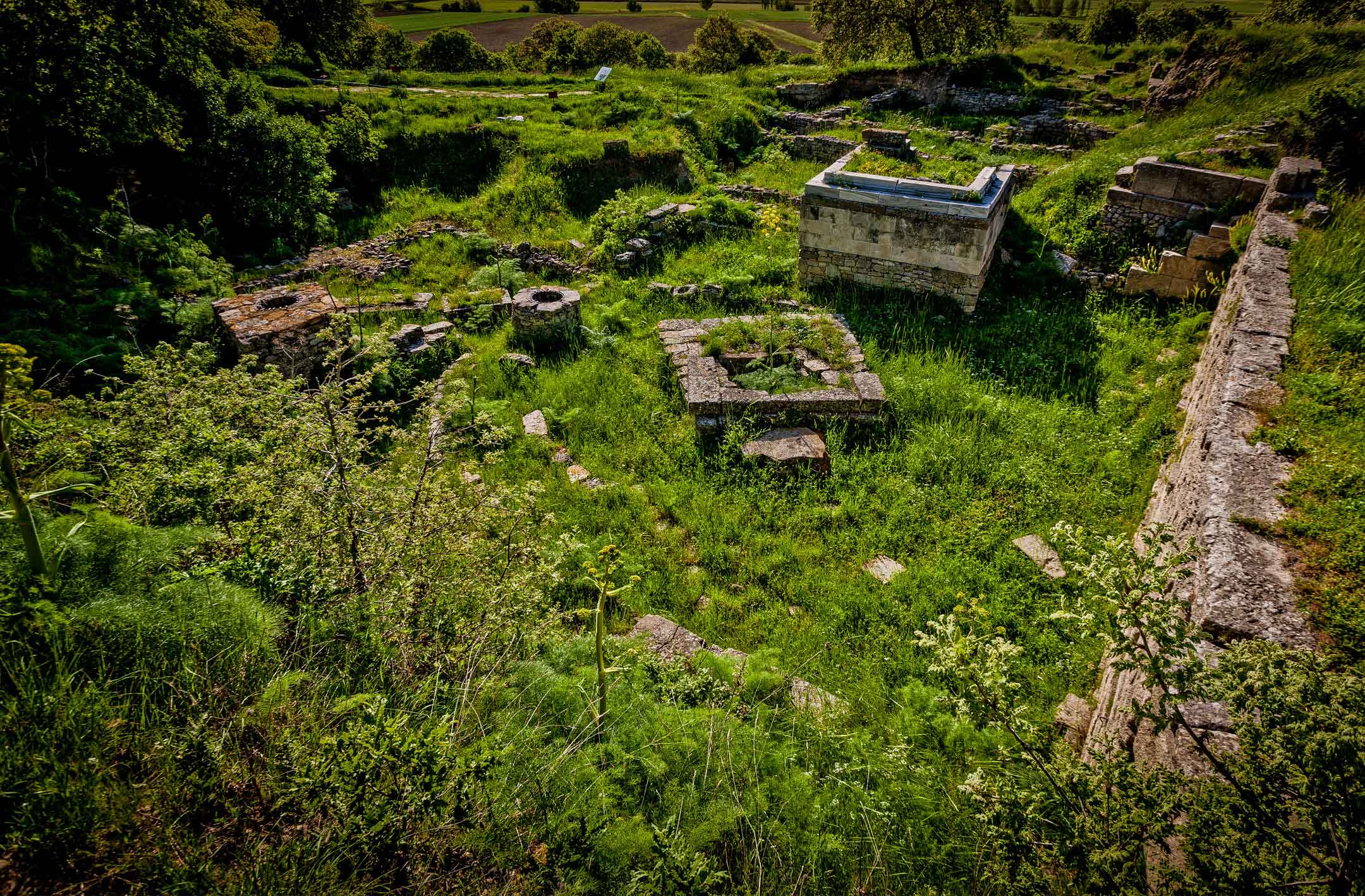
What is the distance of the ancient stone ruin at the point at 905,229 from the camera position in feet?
27.1

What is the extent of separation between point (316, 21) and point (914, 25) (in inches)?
996

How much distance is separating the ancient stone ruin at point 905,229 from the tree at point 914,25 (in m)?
20.3

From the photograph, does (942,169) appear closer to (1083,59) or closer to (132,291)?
(132,291)

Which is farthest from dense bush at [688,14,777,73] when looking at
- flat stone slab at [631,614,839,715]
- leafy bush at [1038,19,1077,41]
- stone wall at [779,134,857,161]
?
flat stone slab at [631,614,839,715]

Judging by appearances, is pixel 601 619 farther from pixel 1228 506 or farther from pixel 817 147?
pixel 817 147

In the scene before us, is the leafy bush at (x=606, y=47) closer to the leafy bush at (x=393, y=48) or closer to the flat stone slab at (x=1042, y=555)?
the leafy bush at (x=393, y=48)

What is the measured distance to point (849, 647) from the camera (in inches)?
175

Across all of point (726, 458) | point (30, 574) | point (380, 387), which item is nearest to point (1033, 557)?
point (726, 458)

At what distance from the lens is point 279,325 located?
7312 mm

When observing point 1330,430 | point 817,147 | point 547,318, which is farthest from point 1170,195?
point 547,318

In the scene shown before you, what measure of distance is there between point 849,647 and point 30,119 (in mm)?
12741

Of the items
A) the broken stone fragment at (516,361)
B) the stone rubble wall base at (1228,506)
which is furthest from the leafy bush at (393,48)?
the stone rubble wall base at (1228,506)

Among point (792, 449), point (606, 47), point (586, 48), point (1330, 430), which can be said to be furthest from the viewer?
point (606, 47)

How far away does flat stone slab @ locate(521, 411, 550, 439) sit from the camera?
22.3ft
